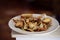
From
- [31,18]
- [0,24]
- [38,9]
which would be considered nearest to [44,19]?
[31,18]

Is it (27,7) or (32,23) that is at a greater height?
(27,7)

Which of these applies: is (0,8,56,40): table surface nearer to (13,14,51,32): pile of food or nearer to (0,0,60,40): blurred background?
(0,0,60,40): blurred background

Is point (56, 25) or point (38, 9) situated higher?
point (38, 9)

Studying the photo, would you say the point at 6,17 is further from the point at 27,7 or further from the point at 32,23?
the point at 32,23

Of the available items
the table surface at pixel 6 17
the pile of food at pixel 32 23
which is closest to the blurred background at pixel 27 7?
the table surface at pixel 6 17

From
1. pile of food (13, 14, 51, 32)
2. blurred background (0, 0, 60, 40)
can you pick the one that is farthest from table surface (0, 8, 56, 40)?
pile of food (13, 14, 51, 32)

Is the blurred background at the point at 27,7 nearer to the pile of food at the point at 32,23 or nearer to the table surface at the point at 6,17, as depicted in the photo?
the table surface at the point at 6,17

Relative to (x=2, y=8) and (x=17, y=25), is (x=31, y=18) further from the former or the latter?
(x=2, y=8)

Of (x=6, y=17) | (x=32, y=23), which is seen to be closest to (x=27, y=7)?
(x=6, y=17)
